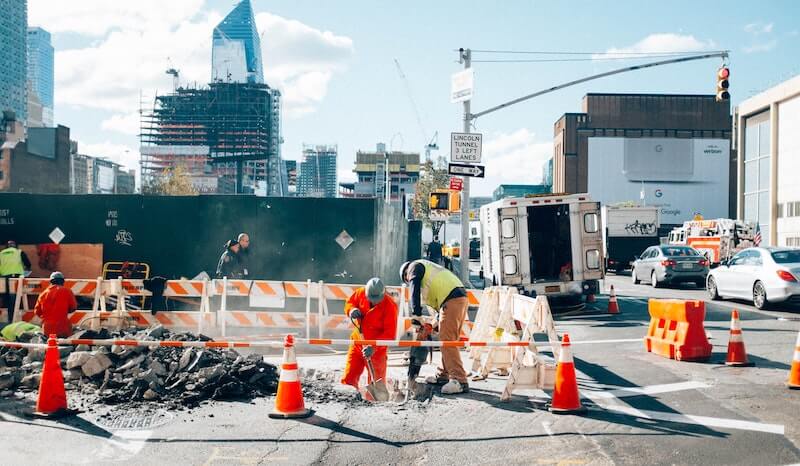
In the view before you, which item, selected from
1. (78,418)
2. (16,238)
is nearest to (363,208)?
(16,238)

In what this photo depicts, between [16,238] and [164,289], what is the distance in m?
6.18

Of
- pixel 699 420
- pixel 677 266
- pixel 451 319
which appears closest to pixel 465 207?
pixel 677 266

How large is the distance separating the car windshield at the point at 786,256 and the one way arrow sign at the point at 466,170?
23.4ft

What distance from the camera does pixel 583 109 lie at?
97.9m

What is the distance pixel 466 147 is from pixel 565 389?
1211 centimetres

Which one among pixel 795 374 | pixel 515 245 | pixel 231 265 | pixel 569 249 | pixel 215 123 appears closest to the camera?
pixel 795 374

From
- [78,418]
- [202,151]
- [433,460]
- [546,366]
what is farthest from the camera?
[202,151]

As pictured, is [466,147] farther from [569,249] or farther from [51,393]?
[51,393]

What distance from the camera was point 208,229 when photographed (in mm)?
17984

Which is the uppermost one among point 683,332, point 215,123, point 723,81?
point 215,123

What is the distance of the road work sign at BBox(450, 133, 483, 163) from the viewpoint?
19.2 meters

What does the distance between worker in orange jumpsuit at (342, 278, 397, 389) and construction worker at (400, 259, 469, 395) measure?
0.35 m

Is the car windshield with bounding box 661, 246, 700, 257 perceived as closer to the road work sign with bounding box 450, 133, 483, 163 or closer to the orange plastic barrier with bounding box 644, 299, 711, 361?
the road work sign with bounding box 450, 133, 483, 163

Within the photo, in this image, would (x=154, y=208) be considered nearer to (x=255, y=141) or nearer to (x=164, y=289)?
(x=164, y=289)
